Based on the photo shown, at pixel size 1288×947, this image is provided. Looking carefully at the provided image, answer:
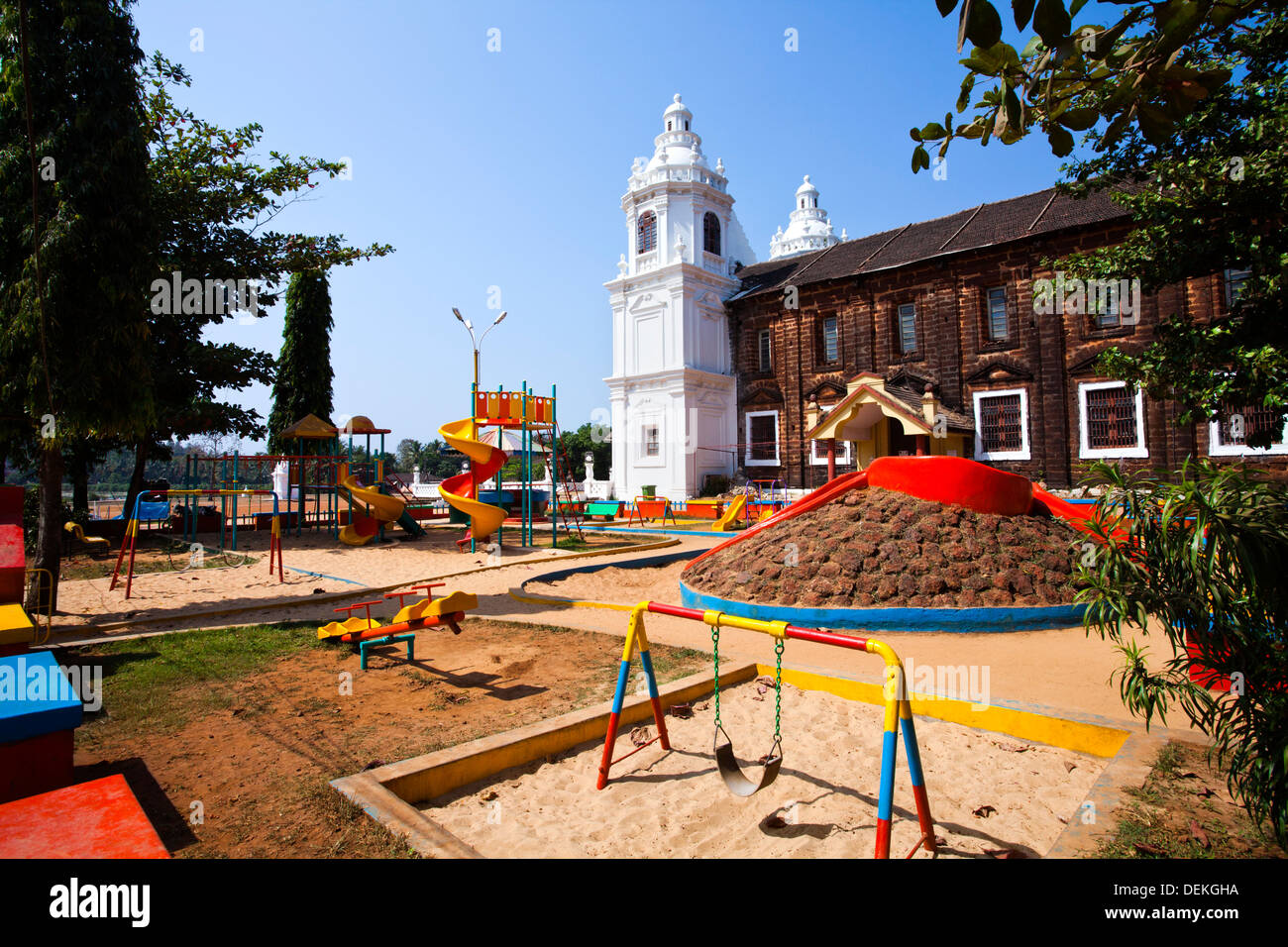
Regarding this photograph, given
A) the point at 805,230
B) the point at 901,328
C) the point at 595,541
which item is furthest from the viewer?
the point at 805,230

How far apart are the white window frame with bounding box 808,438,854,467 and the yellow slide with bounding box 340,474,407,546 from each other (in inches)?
739

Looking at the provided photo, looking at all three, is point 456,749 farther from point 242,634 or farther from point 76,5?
point 76,5

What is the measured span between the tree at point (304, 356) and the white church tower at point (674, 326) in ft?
48.5

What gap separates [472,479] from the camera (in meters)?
21.1

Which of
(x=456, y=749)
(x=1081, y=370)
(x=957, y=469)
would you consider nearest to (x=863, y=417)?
(x=1081, y=370)

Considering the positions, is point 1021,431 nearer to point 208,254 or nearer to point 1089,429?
point 1089,429

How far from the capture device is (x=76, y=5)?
31.4 feet

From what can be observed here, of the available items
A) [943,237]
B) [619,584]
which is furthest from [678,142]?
[619,584]

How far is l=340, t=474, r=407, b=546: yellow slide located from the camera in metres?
20.5

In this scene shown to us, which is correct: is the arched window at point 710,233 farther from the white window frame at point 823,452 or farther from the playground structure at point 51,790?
the playground structure at point 51,790

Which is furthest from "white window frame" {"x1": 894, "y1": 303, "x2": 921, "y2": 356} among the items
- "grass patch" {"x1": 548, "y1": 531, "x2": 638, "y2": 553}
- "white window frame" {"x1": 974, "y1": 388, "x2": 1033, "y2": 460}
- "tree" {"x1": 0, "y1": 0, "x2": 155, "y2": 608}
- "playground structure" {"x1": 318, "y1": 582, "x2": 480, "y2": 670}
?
"tree" {"x1": 0, "y1": 0, "x2": 155, "y2": 608}

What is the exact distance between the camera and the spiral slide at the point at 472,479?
712 inches

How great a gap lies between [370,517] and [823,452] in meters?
20.1

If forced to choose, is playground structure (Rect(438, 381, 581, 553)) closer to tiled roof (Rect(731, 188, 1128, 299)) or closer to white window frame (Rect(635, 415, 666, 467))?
white window frame (Rect(635, 415, 666, 467))
